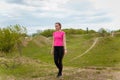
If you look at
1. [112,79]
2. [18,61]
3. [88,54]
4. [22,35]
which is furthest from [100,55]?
[112,79]

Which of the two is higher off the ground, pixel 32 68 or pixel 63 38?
pixel 63 38

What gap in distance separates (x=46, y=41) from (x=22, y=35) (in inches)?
425

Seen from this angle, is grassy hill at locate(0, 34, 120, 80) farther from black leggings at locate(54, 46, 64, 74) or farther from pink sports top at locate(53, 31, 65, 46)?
pink sports top at locate(53, 31, 65, 46)

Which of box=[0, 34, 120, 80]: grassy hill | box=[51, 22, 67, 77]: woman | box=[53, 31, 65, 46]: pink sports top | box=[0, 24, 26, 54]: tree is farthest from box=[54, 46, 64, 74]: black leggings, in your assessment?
box=[0, 24, 26, 54]: tree

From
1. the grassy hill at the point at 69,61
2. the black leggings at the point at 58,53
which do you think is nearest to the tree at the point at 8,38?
the grassy hill at the point at 69,61

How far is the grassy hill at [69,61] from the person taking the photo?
1706 centimetres

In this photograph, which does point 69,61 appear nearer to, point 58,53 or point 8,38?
point 8,38

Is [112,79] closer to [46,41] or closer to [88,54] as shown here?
[88,54]

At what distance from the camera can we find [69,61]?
35.3m

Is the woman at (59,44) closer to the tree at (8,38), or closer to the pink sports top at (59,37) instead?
the pink sports top at (59,37)

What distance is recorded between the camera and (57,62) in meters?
15.6

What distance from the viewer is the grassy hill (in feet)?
56.0

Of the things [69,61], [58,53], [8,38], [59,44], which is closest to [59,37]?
[59,44]

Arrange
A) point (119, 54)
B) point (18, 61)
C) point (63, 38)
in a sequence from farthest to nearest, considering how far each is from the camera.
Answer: point (119, 54) < point (18, 61) < point (63, 38)
